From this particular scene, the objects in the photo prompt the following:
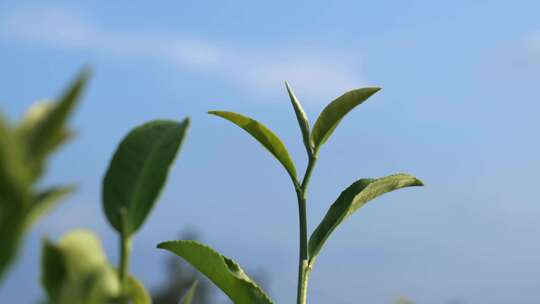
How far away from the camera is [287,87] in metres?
1.45

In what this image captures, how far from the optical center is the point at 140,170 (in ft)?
2.06

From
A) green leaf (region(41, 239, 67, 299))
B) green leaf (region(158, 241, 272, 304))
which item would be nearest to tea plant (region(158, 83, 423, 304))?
green leaf (region(158, 241, 272, 304))

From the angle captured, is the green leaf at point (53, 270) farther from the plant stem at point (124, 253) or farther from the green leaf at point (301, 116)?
the green leaf at point (301, 116)

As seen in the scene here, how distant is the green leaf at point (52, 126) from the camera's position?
44cm

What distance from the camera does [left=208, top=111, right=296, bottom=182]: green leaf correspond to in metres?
1.34

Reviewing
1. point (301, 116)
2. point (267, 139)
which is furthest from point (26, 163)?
point (301, 116)

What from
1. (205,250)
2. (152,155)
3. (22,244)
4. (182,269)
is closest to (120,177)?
(152,155)

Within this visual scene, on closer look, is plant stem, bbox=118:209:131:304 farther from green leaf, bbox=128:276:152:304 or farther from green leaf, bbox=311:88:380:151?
green leaf, bbox=311:88:380:151

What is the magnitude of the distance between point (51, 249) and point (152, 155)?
0.38 feet

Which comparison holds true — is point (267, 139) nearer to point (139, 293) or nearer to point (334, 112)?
point (334, 112)

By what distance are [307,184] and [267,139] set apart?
108 millimetres

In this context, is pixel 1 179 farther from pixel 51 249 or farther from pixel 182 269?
pixel 182 269

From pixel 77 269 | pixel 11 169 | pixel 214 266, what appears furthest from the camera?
pixel 214 266

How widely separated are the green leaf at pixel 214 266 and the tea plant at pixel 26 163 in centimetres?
64
